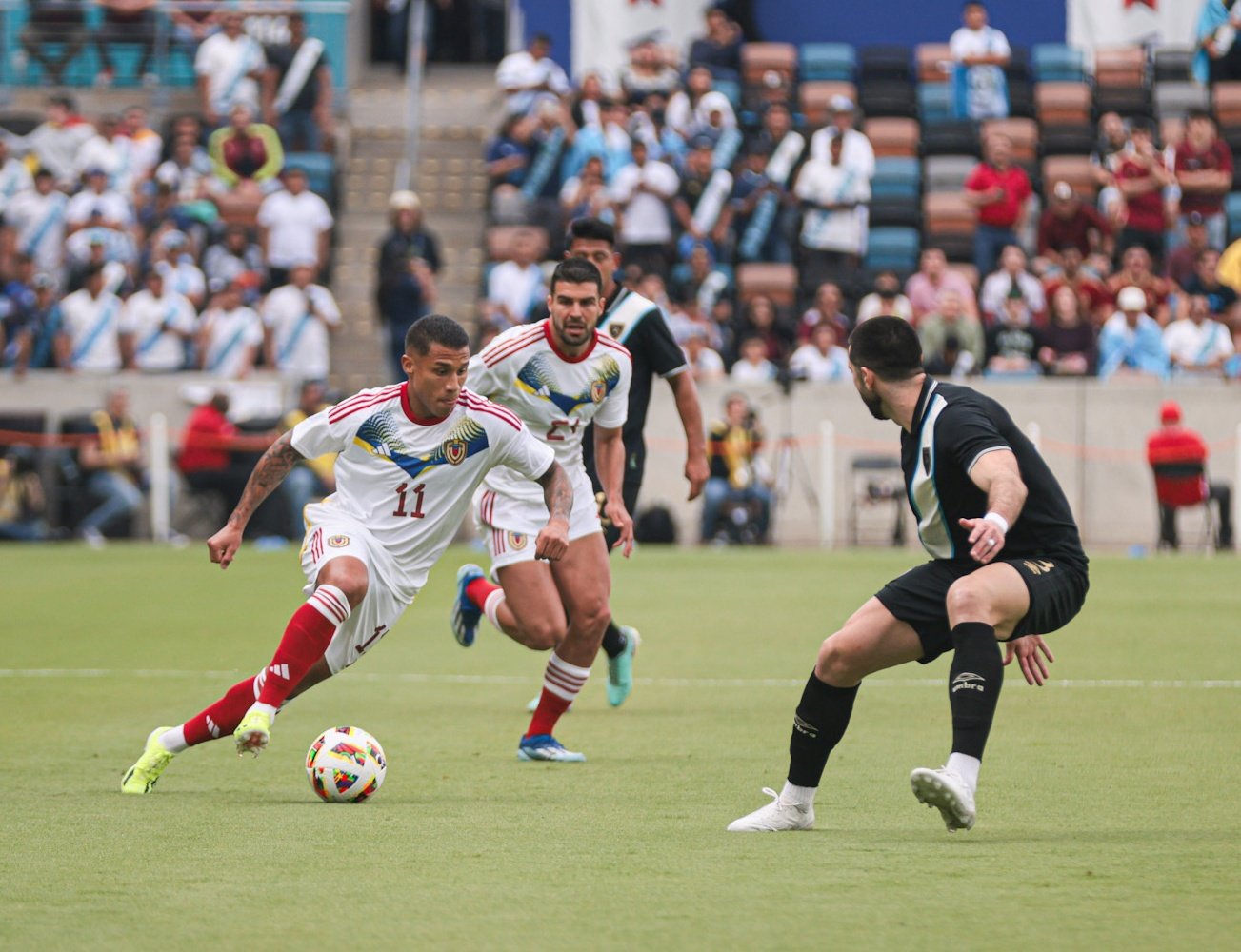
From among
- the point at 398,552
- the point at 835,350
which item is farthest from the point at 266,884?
the point at 835,350

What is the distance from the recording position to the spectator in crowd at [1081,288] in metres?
23.4

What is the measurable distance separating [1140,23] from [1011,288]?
342 inches

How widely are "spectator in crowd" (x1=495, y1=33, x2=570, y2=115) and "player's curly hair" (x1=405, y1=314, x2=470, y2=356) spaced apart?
1962 centimetres

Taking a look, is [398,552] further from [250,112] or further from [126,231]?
[250,112]

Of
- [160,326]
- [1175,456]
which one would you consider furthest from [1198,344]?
[160,326]

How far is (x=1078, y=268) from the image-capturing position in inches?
927

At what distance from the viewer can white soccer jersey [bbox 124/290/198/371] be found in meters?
24.1

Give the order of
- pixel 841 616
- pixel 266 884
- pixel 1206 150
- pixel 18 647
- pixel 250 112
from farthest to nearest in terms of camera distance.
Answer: pixel 250 112, pixel 1206 150, pixel 841 616, pixel 18 647, pixel 266 884

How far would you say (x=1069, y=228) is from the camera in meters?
24.2

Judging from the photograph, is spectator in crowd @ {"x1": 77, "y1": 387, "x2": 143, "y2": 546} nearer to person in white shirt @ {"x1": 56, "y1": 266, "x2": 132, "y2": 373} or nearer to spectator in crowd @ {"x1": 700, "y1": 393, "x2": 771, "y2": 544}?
person in white shirt @ {"x1": 56, "y1": 266, "x2": 132, "y2": 373}

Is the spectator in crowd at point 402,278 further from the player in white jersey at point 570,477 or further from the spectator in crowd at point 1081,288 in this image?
the player in white jersey at point 570,477

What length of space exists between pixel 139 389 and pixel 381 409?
55.0 ft

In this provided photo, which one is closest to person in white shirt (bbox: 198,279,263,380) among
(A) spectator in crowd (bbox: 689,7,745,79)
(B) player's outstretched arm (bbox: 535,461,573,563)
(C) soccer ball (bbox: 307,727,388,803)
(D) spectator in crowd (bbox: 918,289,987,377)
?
(A) spectator in crowd (bbox: 689,7,745,79)

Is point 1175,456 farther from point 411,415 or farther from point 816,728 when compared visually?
point 816,728
